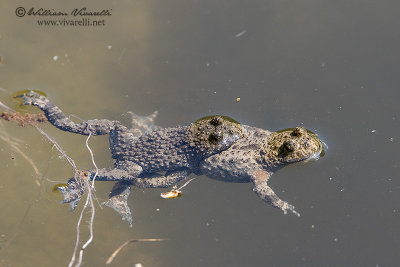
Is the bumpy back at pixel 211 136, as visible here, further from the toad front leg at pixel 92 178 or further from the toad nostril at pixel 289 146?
the toad front leg at pixel 92 178

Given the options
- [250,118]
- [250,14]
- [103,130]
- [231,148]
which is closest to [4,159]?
[103,130]

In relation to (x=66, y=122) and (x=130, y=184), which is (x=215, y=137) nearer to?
(x=130, y=184)

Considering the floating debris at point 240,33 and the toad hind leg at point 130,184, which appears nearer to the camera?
the toad hind leg at point 130,184

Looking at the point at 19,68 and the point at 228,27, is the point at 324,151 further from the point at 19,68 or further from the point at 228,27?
the point at 19,68

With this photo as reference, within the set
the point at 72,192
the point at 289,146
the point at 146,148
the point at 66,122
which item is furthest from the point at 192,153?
the point at 66,122

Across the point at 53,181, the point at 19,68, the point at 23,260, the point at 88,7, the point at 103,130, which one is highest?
the point at 88,7

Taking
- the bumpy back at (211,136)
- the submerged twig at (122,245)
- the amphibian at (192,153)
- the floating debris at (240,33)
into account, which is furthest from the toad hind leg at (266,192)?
the floating debris at (240,33)

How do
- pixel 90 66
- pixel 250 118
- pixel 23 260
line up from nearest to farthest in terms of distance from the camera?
pixel 23 260 < pixel 250 118 < pixel 90 66

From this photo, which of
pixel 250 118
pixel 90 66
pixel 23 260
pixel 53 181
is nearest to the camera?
pixel 23 260
